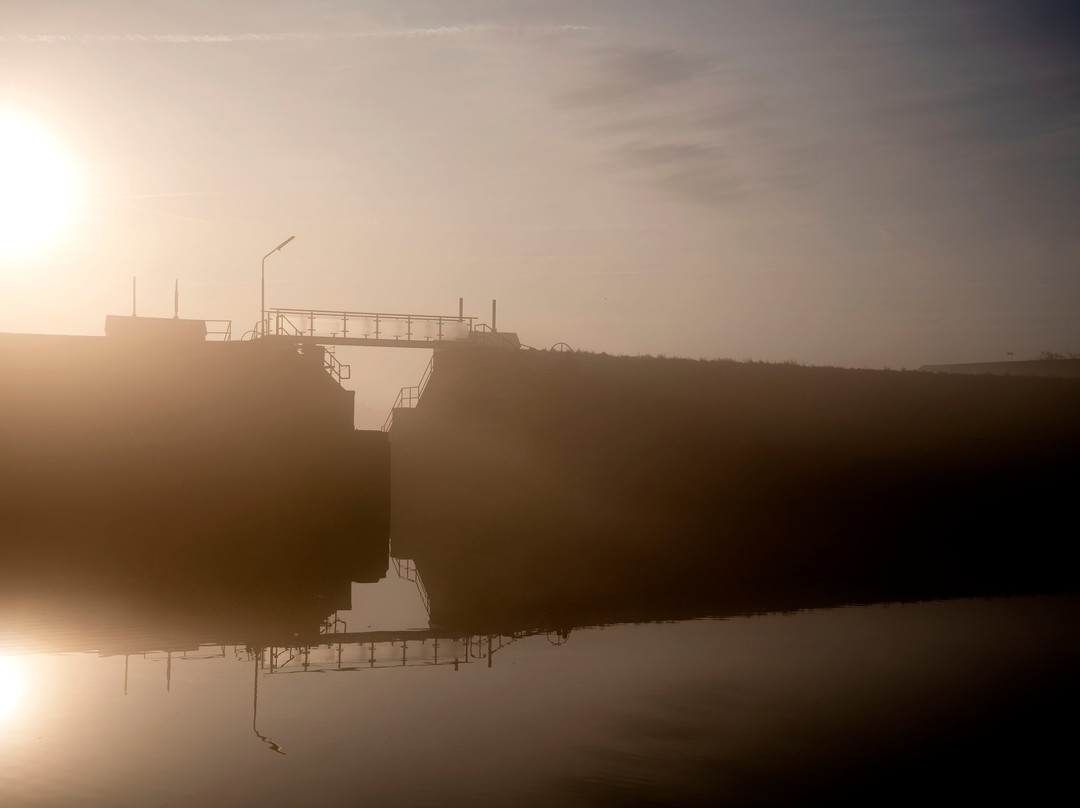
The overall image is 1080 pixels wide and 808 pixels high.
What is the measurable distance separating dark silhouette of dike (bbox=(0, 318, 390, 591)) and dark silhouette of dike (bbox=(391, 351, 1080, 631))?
12.7 feet

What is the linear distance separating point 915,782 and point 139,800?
23.5 ft

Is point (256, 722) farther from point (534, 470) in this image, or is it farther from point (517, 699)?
point (534, 470)

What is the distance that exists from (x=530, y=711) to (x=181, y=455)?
25657 millimetres

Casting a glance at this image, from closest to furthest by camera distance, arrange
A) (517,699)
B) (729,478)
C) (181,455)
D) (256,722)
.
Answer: (256,722), (517,699), (181,455), (729,478)

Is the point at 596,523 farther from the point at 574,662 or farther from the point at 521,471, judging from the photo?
the point at 574,662

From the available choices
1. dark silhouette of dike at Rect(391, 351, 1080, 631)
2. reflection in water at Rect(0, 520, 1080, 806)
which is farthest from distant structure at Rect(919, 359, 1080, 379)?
reflection in water at Rect(0, 520, 1080, 806)

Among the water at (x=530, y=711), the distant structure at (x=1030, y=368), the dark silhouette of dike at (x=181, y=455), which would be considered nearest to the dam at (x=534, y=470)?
the dark silhouette of dike at (x=181, y=455)

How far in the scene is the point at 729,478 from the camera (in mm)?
48969

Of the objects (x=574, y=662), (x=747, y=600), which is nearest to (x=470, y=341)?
(x=747, y=600)

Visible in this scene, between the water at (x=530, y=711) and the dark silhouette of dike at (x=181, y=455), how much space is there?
46.0ft

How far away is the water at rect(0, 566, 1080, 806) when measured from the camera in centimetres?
959

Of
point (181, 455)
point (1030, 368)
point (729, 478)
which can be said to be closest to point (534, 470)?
point (729, 478)

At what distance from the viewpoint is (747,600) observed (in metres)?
21.7

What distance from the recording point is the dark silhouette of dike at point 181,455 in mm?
33094
